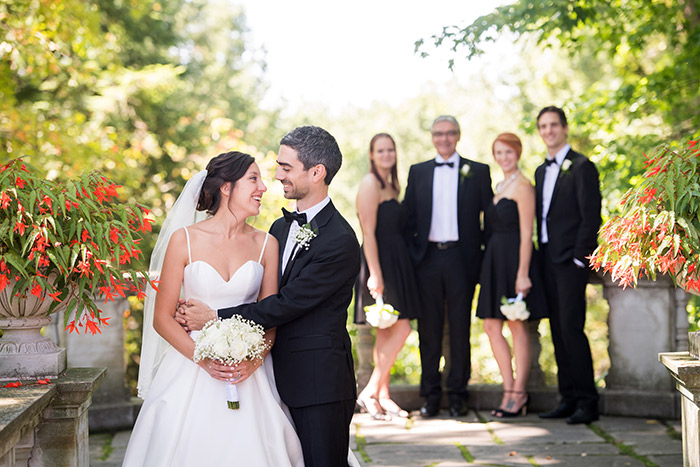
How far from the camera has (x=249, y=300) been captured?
11.9 ft

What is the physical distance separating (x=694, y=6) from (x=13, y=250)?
24.6 feet

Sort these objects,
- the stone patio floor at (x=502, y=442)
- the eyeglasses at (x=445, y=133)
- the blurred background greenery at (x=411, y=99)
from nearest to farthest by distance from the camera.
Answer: the stone patio floor at (x=502, y=442)
the eyeglasses at (x=445, y=133)
the blurred background greenery at (x=411, y=99)

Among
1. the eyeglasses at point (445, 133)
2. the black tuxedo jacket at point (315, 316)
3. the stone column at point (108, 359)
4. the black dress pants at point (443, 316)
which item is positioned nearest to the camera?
the black tuxedo jacket at point (315, 316)

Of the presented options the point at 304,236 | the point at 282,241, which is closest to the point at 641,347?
the point at 282,241

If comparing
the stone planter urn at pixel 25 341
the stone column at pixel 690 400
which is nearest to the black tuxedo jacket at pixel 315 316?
the stone planter urn at pixel 25 341

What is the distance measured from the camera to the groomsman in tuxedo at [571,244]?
5805 mm

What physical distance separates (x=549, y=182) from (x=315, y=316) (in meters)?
3.10

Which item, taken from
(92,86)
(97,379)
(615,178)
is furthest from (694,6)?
(92,86)

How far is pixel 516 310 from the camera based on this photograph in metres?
5.88

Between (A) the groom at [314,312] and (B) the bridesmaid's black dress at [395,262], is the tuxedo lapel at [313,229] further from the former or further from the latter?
(B) the bridesmaid's black dress at [395,262]

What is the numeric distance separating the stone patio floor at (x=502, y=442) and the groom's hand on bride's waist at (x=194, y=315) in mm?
1884

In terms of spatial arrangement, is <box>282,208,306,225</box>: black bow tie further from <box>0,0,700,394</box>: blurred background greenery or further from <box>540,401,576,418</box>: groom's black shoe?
<box>540,401,576,418</box>: groom's black shoe

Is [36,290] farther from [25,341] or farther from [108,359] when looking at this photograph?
[108,359]

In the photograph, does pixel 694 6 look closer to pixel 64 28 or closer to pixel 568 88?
pixel 64 28
